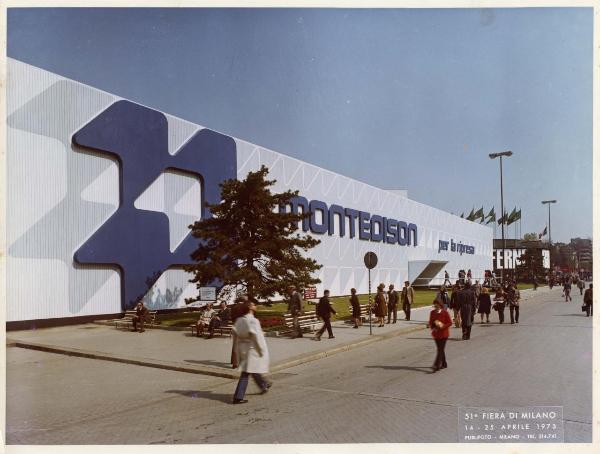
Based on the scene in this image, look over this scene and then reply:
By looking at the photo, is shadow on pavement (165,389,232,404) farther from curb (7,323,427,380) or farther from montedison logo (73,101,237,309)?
montedison logo (73,101,237,309)

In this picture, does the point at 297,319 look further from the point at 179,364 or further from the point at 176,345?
the point at 179,364

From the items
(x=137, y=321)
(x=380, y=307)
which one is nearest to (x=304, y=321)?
(x=380, y=307)

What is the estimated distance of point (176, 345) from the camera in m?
15.0

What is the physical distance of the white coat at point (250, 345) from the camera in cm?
856

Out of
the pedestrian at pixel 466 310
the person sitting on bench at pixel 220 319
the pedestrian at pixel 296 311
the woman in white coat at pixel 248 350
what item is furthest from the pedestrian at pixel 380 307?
the woman in white coat at pixel 248 350

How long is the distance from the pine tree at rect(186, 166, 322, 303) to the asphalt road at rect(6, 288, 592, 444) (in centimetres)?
607

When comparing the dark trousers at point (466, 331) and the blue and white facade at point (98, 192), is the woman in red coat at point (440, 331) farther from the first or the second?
the blue and white facade at point (98, 192)

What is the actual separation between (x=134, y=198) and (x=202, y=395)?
52.2 feet

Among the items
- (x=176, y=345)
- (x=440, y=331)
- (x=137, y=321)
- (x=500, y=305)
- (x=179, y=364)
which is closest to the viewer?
(x=440, y=331)

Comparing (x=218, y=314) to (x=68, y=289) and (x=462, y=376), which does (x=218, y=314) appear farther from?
(x=462, y=376)

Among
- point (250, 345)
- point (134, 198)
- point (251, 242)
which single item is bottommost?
point (250, 345)

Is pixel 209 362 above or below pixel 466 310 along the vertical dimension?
below

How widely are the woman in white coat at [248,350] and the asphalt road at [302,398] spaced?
32 centimetres

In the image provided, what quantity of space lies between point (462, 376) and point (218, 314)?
8.94m
